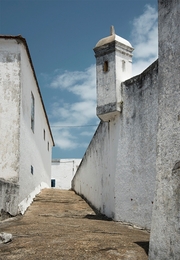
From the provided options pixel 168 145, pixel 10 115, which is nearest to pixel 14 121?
pixel 10 115

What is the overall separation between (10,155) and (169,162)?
5.95m

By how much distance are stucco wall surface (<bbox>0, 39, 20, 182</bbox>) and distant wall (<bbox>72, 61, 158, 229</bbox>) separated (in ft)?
8.48

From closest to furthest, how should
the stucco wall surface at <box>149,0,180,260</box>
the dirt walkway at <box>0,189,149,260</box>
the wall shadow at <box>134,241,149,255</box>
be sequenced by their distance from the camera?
the stucco wall surface at <box>149,0,180,260</box>
the dirt walkway at <box>0,189,149,260</box>
the wall shadow at <box>134,241,149,255</box>

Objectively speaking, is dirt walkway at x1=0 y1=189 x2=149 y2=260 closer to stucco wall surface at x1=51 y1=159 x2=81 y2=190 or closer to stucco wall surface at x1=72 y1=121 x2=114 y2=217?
stucco wall surface at x1=72 y1=121 x2=114 y2=217

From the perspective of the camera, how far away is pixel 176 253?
12.1 feet

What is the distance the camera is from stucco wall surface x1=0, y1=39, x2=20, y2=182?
29.8ft

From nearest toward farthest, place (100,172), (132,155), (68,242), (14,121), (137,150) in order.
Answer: (68,242), (137,150), (132,155), (14,121), (100,172)

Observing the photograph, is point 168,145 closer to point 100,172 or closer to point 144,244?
point 144,244

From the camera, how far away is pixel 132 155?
7758 mm

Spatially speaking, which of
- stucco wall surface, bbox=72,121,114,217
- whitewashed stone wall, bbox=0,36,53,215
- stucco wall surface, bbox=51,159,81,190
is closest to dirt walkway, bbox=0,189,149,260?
whitewashed stone wall, bbox=0,36,53,215

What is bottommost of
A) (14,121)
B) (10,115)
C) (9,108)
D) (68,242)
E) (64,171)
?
(68,242)

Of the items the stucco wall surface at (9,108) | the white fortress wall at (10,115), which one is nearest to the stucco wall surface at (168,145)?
the white fortress wall at (10,115)

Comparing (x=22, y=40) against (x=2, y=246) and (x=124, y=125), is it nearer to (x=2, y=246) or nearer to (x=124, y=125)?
(x=124, y=125)

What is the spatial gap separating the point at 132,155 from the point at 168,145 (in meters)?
3.65
